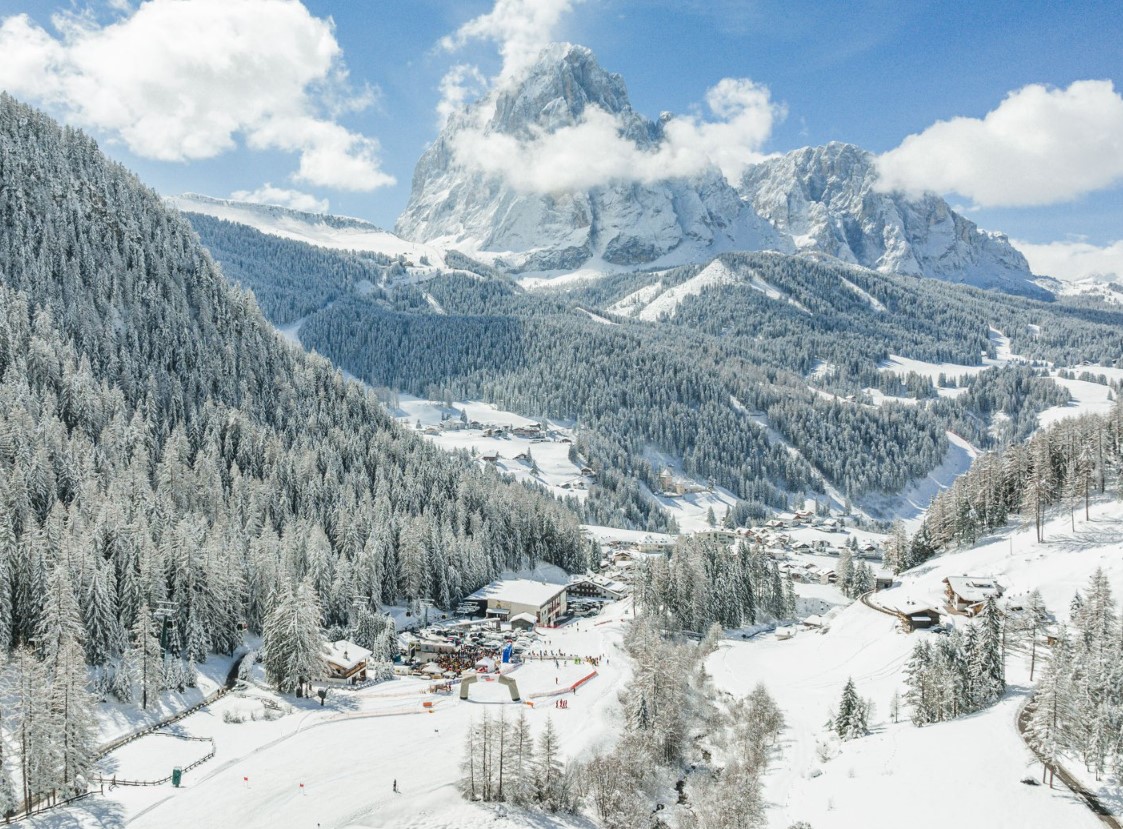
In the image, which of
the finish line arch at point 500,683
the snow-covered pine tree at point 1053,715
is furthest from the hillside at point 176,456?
the snow-covered pine tree at point 1053,715

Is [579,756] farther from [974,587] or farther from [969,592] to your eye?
[974,587]

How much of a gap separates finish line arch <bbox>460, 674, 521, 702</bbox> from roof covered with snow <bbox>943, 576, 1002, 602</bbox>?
5110 centimetres

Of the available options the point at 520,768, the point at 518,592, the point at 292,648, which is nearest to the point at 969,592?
the point at 520,768

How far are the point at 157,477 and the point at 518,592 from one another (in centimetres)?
5496

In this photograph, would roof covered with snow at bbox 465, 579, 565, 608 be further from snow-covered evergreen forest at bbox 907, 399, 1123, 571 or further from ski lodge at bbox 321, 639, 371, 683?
snow-covered evergreen forest at bbox 907, 399, 1123, 571

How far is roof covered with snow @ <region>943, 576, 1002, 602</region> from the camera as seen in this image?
285ft

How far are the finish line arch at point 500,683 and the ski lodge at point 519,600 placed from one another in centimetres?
2881

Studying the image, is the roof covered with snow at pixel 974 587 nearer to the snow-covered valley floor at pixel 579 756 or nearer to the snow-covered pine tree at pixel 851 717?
the snow-covered valley floor at pixel 579 756

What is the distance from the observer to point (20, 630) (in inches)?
2790

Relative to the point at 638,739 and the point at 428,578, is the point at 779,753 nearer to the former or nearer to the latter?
the point at 638,739

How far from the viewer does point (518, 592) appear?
11606 centimetres

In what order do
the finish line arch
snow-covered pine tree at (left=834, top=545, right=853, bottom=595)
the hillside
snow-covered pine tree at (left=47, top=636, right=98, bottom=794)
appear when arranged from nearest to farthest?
1. snow-covered pine tree at (left=47, top=636, right=98, bottom=794)
2. the finish line arch
3. the hillside
4. snow-covered pine tree at (left=834, top=545, right=853, bottom=595)

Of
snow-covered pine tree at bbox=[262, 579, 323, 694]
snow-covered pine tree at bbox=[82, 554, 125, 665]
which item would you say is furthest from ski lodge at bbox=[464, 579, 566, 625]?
snow-covered pine tree at bbox=[82, 554, 125, 665]

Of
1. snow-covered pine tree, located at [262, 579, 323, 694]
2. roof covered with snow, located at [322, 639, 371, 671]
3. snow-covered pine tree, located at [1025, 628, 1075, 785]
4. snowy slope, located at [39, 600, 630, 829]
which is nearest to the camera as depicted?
snowy slope, located at [39, 600, 630, 829]
